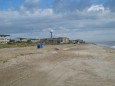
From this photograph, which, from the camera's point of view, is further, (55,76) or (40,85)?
(55,76)

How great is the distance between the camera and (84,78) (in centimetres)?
1149

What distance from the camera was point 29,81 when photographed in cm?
1076

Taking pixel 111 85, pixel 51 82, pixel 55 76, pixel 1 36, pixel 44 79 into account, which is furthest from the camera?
pixel 1 36

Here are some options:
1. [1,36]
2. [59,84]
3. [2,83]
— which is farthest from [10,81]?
[1,36]

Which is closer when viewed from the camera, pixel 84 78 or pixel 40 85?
pixel 40 85

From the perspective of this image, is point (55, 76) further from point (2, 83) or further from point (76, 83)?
point (2, 83)

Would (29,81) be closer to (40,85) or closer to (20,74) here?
(40,85)

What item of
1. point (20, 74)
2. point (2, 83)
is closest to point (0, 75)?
point (20, 74)

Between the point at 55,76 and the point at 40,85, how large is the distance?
213 centimetres

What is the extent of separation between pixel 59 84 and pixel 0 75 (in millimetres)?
3561

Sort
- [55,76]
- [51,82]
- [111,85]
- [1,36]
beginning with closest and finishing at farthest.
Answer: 1. [111,85]
2. [51,82]
3. [55,76]
4. [1,36]

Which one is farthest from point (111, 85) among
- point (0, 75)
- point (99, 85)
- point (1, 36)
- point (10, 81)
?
point (1, 36)

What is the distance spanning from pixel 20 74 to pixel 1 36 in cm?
10929

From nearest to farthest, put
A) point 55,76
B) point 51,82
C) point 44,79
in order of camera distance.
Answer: point 51,82 < point 44,79 < point 55,76
